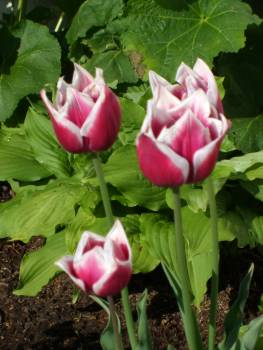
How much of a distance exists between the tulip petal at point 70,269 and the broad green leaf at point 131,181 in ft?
3.76

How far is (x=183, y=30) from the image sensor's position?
2684 millimetres

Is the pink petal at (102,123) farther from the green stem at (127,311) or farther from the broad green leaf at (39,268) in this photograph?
the broad green leaf at (39,268)

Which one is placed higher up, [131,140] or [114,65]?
[114,65]

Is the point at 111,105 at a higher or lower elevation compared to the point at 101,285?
higher

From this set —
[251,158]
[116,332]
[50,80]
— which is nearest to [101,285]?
[116,332]

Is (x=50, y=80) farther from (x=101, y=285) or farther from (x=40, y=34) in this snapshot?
(x=101, y=285)

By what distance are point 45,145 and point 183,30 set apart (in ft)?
2.05

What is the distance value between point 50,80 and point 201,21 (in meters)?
0.65

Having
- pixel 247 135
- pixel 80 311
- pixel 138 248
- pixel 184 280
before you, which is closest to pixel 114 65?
pixel 247 135

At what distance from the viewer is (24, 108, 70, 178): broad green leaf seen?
2689 mm

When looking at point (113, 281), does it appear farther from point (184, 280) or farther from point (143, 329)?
point (143, 329)

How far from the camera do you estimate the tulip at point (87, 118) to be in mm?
1262

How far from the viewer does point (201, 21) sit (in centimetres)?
270

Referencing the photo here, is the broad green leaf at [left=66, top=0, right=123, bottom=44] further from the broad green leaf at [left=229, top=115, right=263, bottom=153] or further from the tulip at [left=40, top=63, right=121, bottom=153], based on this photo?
the tulip at [left=40, top=63, right=121, bottom=153]
